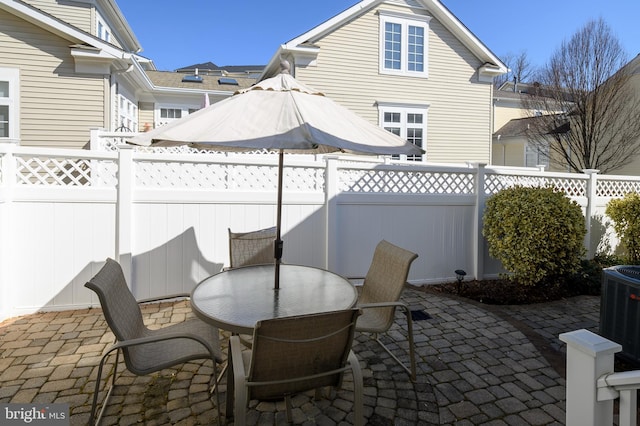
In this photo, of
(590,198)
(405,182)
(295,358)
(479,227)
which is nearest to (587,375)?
(295,358)

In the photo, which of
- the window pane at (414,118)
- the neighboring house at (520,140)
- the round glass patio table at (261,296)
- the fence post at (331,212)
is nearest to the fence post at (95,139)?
the fence post at (331,212)

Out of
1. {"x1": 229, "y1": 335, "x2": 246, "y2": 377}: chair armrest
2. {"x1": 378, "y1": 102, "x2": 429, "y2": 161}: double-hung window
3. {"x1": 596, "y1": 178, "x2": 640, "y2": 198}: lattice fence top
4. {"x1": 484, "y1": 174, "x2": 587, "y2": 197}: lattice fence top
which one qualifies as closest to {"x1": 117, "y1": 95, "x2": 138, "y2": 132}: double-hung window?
{"x1": 378, "y1": 102, "x2": 429, "y2": 161}: double-hung window

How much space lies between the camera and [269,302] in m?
2.80

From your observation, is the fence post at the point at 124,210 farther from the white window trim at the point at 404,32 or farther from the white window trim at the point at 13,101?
the white window trim at the point at 404,32

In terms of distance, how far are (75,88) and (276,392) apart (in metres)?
9.15

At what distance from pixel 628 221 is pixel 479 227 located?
300 centimetres

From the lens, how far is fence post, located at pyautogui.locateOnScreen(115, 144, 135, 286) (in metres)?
4.55

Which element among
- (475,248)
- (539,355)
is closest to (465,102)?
(475,248)

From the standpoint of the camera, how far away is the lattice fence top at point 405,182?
5.53m

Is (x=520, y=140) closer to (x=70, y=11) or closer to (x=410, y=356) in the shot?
(x=410, y=356)

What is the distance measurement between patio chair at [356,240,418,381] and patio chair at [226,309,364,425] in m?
0.81

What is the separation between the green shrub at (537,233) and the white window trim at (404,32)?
6950mm

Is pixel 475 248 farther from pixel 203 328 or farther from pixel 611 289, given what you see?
pixel 203 328

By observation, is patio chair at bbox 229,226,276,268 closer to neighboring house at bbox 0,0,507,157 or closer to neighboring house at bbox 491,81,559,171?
neighboring house at bbox 0,0,507,157
